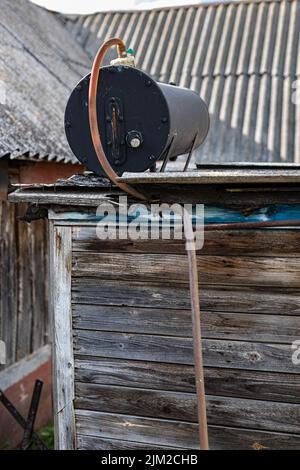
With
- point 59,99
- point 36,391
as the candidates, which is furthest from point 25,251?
point 59,99

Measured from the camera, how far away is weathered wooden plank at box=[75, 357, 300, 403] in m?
3.73

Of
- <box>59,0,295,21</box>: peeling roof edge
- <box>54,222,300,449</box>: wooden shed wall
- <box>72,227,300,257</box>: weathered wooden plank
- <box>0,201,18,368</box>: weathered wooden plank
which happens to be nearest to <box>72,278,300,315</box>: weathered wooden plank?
<box>54,222,300,449</box>: wooden shed wall

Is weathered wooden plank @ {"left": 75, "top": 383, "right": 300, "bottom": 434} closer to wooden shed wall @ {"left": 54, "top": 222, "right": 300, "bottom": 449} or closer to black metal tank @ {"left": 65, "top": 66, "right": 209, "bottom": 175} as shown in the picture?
wooden shed wall @ {"left": 54, "top": 222, "right": 300, "bottom": 449}

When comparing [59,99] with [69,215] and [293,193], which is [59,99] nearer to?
[69,215]

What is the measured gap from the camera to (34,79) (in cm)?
759

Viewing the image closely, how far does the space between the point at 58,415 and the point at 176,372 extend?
0.94 metres

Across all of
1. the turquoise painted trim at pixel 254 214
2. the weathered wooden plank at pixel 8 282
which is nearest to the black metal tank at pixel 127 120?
the turquoise painted trim at pixel 254 214

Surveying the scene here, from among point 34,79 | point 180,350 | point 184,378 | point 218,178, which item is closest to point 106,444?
point 184,378

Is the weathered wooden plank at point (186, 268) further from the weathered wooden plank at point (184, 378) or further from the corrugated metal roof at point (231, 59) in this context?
the corrugated metal roof at point (231, 59)

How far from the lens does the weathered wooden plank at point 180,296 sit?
3.68m

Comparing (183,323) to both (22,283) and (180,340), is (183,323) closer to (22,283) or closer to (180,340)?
(180,340)

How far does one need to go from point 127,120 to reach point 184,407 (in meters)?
1.91

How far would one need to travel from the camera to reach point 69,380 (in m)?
4.16

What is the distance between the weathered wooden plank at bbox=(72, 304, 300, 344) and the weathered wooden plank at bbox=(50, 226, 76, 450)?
0.10 m
